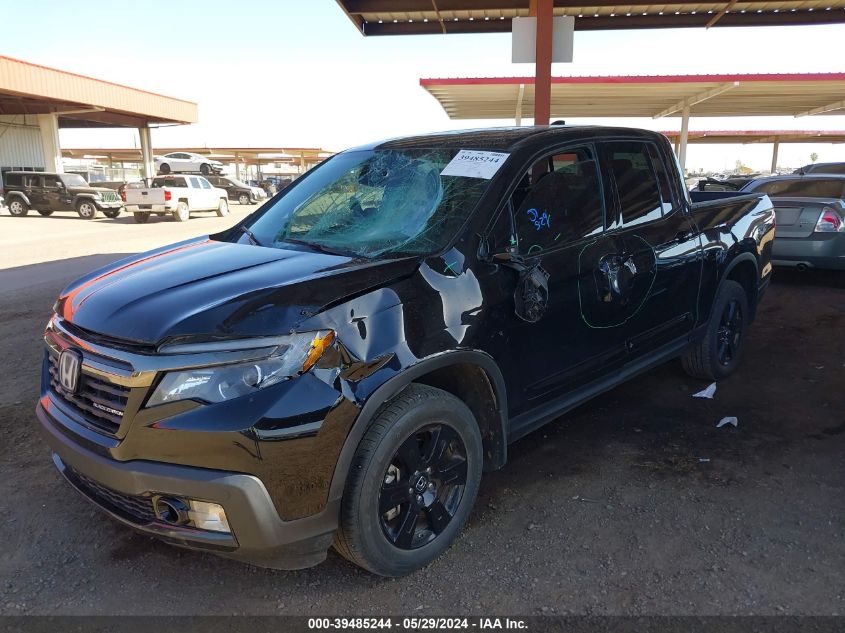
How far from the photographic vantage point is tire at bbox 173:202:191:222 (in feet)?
74.5

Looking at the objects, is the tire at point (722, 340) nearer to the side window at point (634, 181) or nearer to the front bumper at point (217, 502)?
the side window at point (634, 181)

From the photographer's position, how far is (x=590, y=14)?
10477mm

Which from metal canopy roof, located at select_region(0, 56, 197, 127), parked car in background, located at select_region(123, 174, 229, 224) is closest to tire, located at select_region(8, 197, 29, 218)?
metal canopy roof, located at select_region(0, 56, 197, 127)

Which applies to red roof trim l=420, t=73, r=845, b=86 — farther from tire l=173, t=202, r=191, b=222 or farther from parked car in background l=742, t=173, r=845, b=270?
tire l=173, t=202, r=191, b=222

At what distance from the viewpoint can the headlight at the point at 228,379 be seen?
2.14 metres

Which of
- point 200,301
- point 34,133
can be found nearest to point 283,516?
point 200,301

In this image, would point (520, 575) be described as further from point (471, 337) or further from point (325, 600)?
point (471, 337)

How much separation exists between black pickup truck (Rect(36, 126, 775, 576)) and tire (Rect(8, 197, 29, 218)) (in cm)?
2540

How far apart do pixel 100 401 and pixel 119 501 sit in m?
0.39

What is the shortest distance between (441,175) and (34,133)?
35.3 meters

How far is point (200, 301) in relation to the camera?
234 cm

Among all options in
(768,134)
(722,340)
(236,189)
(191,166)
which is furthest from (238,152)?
(722,340)

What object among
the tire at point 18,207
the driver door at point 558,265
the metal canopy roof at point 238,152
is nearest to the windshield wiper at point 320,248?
the driver door at point 558,265

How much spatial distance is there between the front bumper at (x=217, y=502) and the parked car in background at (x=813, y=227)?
7.86 metres
